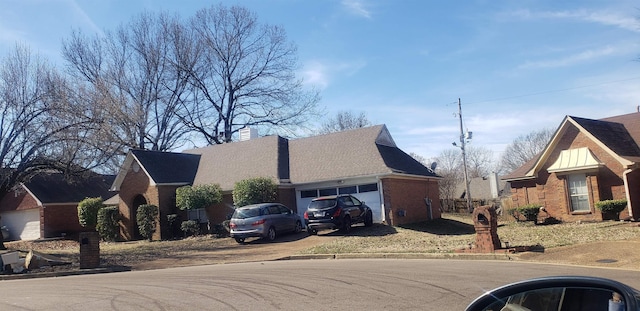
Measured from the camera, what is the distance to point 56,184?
41.9 metres

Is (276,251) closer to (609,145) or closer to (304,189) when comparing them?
(304,189)

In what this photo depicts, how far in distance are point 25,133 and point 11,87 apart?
2.19 m

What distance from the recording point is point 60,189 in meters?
41.5

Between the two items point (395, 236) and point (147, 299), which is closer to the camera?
point (147, 299)

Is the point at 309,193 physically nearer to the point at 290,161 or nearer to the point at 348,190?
the point at 348,190

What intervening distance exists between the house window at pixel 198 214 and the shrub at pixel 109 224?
17.5 feet

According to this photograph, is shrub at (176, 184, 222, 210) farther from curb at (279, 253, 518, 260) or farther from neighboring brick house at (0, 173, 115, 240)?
neighboring brick house at (0, 173, 115, 240)

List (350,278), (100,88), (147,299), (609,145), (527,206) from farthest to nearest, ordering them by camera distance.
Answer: (100,88) → (527,206) → (609,145) → (350,278) → (147,299)

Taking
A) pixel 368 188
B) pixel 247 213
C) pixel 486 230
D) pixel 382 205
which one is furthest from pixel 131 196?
pixel 486 230

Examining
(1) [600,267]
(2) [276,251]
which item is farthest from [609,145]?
(2) [276,251]

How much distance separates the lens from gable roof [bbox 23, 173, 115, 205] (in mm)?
39469

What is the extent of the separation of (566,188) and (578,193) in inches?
22.4

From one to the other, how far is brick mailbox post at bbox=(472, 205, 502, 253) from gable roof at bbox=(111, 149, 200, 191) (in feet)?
67.3

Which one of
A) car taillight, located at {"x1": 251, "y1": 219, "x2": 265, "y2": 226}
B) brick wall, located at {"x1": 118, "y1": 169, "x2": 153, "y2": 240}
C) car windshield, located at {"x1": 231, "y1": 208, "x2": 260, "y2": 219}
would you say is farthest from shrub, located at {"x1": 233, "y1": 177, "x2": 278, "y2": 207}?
brick wall, located at {"x1": 118, "y1": 169, "x2": 153, "y2": 240}
